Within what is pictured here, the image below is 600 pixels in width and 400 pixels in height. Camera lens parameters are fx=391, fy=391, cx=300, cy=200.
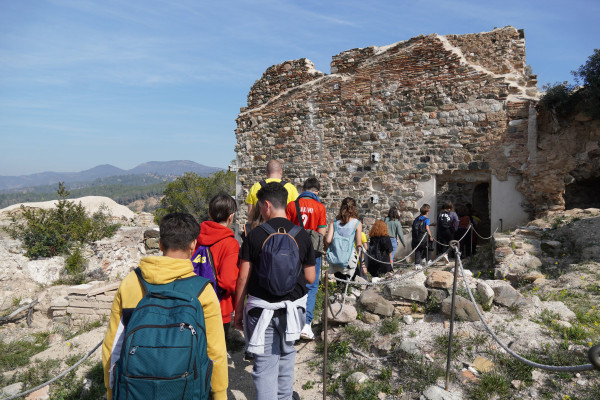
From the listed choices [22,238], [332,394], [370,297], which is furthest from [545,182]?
[22,238]

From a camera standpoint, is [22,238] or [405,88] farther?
[22,238]

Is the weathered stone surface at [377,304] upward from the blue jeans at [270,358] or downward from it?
downward

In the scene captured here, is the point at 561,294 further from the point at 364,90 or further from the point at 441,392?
the point at 364,90

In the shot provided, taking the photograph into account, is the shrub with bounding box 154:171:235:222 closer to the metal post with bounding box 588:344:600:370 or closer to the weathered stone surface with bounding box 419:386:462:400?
the weathered stone surface with bounding box 419:386:462:400

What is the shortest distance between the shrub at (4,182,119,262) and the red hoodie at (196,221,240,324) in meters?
8.86

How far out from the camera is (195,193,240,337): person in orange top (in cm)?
316

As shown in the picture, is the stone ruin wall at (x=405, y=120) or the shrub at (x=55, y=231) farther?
the shrub at (x=55, y=231)

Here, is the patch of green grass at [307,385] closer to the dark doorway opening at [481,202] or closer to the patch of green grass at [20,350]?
the patch of green grass at [20,350]

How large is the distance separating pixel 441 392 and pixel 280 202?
2121 millimetres

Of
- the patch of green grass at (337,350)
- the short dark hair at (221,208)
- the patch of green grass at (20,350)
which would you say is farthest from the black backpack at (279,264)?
the patch of green grass at (20,350)

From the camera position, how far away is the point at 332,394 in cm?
365

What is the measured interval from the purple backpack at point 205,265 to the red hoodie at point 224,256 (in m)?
0.03

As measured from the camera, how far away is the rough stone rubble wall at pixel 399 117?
8055 mm

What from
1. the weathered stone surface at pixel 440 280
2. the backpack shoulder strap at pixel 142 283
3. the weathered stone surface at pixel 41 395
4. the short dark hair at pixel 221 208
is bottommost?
the weathered stone surface at pixel 41 395
